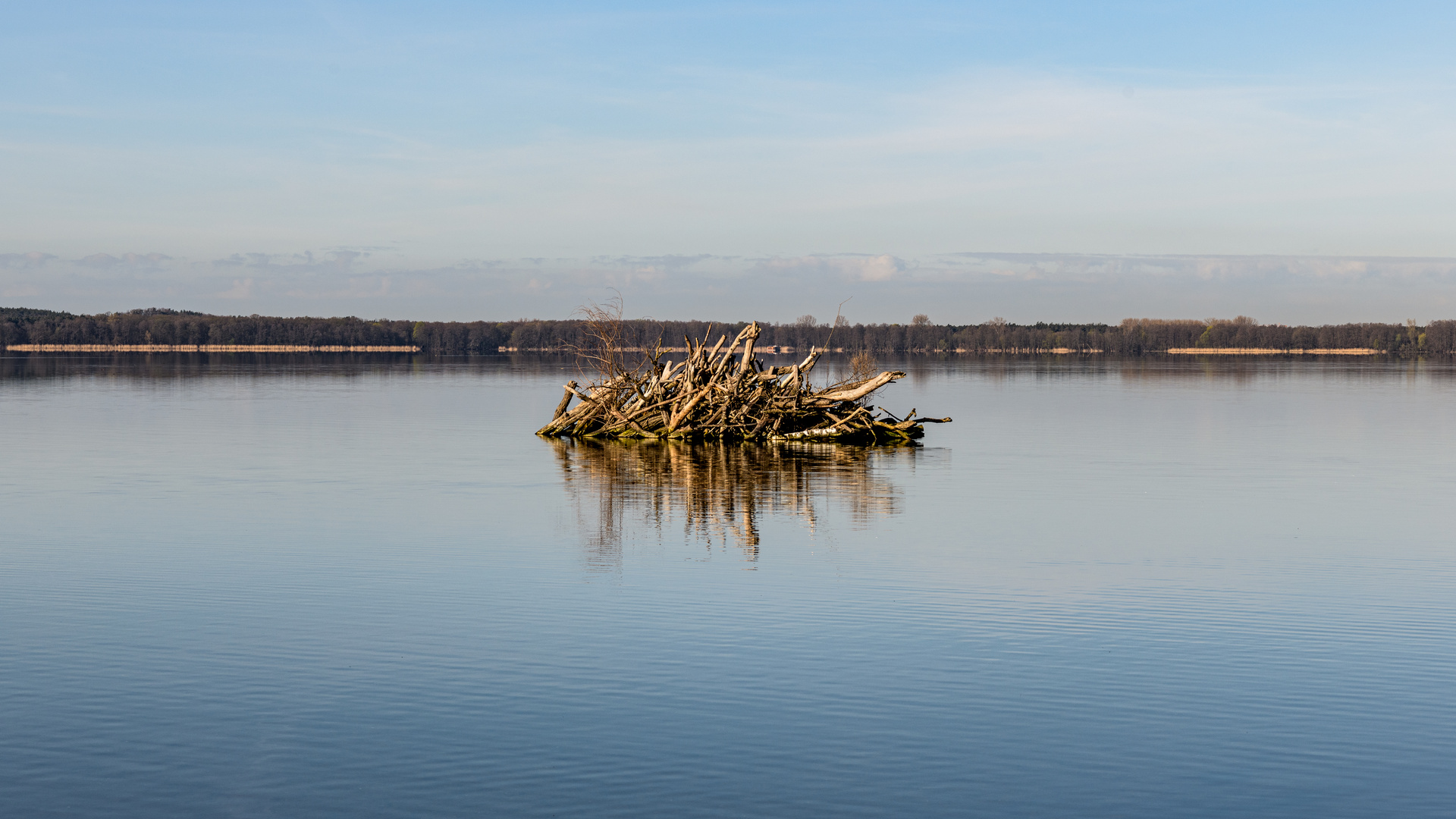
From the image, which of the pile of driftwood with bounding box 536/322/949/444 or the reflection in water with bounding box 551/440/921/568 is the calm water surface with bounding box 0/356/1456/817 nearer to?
the reflection in water with bounding box 551/440/921/568

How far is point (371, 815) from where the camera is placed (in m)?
7.31

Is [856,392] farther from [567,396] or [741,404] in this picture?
[567,396]

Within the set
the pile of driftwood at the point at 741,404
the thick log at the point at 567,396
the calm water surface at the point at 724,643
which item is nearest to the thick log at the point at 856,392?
the pile of driftwood at the point at 741,404

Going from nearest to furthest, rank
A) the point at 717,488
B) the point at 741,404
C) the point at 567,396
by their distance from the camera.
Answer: the point at 717,488 < the point at 741,404 < the point at 567,396

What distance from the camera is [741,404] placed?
34.4 meters

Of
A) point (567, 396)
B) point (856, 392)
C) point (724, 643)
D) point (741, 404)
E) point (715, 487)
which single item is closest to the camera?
point (724, 643)

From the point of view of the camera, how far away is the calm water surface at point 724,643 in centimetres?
785

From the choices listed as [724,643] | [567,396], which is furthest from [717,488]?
[567,396]

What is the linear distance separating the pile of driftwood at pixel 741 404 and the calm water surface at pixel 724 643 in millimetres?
8064

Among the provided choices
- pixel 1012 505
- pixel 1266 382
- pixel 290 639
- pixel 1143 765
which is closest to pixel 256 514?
pixel 290 639

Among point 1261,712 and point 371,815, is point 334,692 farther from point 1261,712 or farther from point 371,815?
point 1261,712

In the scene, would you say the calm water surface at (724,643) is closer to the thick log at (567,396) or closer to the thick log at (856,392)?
the thick log at (856,392)

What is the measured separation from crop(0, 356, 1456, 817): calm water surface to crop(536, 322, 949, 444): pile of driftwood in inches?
317

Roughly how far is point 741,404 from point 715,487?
11.0 m
